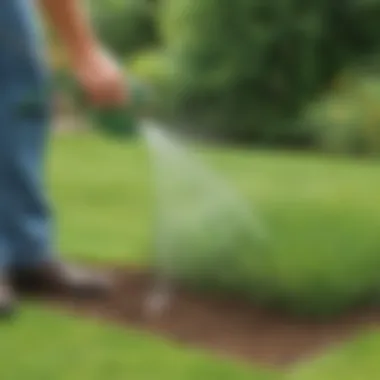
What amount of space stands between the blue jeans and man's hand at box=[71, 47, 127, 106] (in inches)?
11.6

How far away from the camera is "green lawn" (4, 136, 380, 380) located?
3.24 meters

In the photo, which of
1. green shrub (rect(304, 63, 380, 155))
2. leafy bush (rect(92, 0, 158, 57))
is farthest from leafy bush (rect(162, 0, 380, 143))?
leafy bush (rect(92, 0, 158, 57))

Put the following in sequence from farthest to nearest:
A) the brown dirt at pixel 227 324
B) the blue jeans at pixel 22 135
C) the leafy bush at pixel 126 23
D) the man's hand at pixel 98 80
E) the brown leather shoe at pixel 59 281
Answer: the leafy bush at pixel 126 23
the brown leather shoe at pixel 59 281
the blue jeans at pixel 22 135
the brown dirt at pixel 227 324
the man's hand at pixel 98 80

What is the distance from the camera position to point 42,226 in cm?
377

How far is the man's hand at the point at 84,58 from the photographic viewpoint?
3.24 metres

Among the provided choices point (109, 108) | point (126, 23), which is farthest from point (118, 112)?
point (126, 23)

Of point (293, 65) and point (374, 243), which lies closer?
point (374, 243)

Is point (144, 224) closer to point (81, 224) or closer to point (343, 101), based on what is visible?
point (81, 224)

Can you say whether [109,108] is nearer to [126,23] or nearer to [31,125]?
[31,125]

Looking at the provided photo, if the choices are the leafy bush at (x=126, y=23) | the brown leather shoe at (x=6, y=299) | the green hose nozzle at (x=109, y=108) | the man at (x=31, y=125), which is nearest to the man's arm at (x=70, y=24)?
the man at (x=31, y=125)

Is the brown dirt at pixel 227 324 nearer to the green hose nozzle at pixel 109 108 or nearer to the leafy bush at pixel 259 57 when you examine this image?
the green hose nozzle at pixel 109 108

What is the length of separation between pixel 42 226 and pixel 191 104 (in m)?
2.97

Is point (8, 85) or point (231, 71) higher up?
point (231, 71)

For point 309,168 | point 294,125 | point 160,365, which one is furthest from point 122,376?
point 294,125
